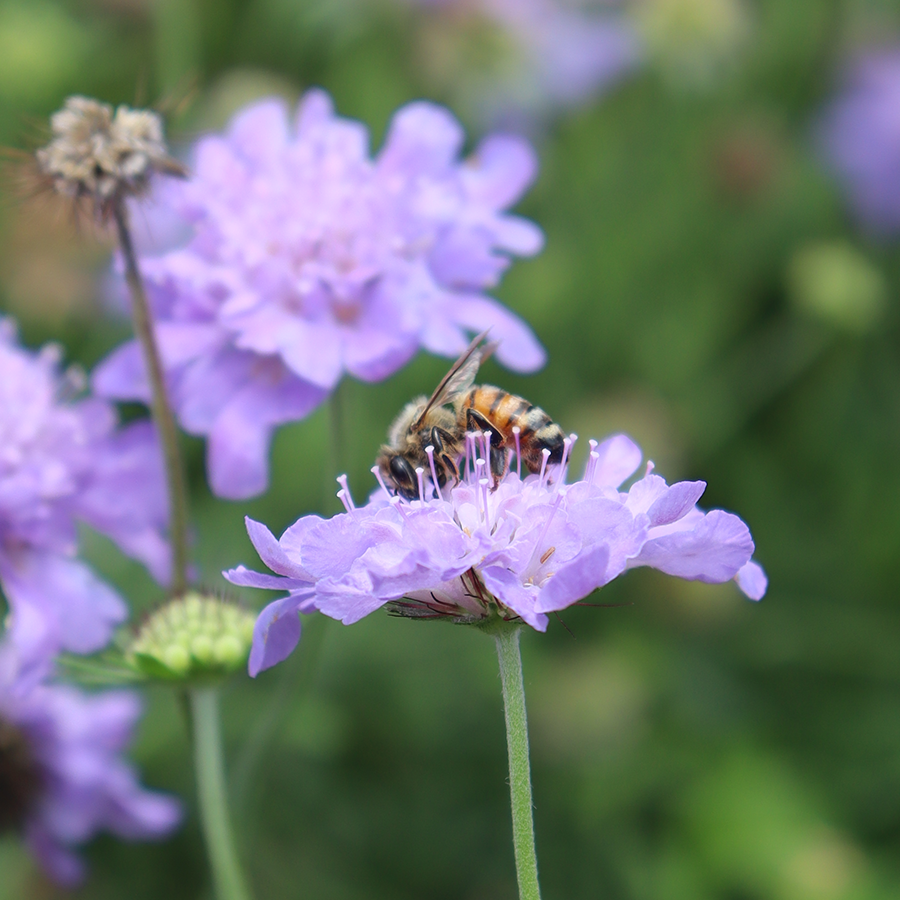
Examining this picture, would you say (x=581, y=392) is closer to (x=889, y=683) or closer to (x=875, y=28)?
(x=889, y=683)

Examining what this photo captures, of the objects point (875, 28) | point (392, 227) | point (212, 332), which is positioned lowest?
point (212, 332)

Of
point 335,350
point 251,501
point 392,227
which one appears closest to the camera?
point 335,350

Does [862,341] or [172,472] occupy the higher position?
[862,341]

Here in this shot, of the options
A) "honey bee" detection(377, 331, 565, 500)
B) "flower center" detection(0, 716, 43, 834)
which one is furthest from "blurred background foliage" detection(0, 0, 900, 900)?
"honey bee" detection(377, 331, 565, 500)

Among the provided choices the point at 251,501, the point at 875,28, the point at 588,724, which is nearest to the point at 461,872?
the point at 588,724

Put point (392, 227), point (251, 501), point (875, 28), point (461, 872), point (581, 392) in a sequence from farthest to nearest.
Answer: point (875, 28) < point (581, 392) < point (251, 501) < point (461, 872) < point (392, 227)

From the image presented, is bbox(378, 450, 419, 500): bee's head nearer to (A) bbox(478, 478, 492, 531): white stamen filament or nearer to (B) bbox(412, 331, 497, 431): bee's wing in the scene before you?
(B) bbox(412, 331, 497, 431): bee's wing

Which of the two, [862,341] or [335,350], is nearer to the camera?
[335,350]
